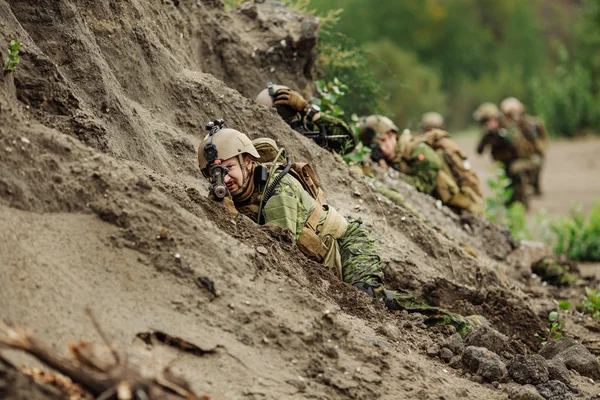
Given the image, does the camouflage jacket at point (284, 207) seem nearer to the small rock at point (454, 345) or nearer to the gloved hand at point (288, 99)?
the small rock at point (454, 345)

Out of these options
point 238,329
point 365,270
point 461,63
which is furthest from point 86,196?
point 461,63

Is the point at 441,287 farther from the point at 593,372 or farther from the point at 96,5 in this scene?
the point at 96,5

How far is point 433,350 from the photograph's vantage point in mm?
6188

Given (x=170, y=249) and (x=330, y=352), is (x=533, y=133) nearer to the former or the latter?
(x=330, y=352)

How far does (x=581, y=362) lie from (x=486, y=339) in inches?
28.8

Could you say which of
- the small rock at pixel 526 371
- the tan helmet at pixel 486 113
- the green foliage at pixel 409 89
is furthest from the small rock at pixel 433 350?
the green foliage at pixel 409 89

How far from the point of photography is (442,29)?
179 feet

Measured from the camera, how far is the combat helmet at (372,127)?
10.9 m

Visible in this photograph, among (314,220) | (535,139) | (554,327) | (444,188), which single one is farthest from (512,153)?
(314,220)

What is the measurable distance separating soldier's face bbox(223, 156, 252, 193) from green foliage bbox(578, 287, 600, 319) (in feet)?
13.8

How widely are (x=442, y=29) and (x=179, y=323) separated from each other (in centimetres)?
5125

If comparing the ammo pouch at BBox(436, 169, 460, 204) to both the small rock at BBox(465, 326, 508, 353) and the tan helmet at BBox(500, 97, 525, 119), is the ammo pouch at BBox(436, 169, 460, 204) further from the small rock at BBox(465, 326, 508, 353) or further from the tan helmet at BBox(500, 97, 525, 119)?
the tan helmet at BBox(500, 97, 525, 119)

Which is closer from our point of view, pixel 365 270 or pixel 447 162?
pixel 365 270

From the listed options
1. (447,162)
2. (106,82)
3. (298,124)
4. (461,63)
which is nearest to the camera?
(106,82)
